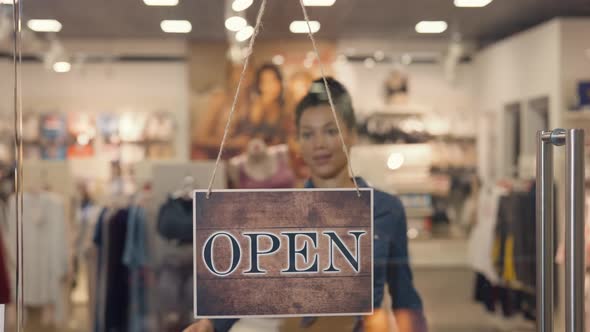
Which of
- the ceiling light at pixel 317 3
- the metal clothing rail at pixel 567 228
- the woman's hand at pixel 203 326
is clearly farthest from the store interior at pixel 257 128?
the metal clothing rail at pixel 567 228

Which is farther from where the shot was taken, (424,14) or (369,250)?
(424,14)

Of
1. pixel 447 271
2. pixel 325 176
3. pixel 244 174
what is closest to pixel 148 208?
pixel 244 174

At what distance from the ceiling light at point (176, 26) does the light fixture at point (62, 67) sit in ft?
1.29

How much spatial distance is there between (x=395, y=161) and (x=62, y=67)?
3.63ft

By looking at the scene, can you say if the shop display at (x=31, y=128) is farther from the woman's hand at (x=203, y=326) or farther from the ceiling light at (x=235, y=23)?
the woman's hand at (x=203, y=326)

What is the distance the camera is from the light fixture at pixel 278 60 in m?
1.87

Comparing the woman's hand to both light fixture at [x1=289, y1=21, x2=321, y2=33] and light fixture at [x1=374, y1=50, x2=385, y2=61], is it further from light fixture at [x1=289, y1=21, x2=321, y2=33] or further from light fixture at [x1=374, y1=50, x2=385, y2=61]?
light fixture at [x1=374, y1=50, x2=385, y2=61]

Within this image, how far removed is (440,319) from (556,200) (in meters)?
0.75

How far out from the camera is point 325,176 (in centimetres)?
170

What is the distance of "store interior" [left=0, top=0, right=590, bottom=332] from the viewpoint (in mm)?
1894

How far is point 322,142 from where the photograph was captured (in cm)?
172

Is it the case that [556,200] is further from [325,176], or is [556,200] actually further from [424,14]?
[325,176]

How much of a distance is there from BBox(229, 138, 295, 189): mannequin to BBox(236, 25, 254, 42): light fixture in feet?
0.94

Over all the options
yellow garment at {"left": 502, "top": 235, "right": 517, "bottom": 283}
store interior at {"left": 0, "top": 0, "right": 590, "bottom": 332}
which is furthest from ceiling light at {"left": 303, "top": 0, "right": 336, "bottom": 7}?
yellow garment at {"left": 502, "top": 235, "right": 517, "bottom": 283}
